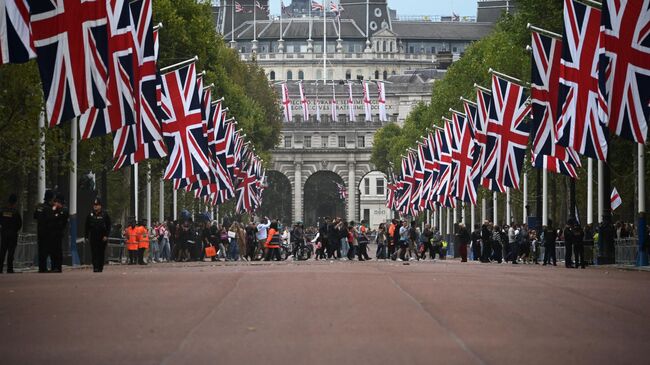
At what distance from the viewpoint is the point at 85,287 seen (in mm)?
27203

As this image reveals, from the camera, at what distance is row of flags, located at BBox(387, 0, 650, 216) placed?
36.4 m

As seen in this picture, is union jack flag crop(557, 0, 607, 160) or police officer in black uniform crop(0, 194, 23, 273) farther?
union jack flag crop(557, 0, 607, 160)

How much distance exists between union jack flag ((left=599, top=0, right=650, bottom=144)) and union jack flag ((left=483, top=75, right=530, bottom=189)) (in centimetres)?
2010

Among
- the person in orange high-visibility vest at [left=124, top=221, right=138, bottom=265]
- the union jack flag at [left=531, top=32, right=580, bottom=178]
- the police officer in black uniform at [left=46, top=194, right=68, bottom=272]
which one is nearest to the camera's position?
the police officer in black uniform at [left=46, top=194, right=68, bottom=272]

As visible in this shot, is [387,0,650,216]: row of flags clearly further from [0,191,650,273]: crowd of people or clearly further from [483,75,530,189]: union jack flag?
[0,191,650,273]: crowd of people

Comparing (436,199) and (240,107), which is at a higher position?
(240,107)

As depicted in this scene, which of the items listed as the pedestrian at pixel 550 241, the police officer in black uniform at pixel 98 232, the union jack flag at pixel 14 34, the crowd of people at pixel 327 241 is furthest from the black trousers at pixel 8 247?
the pedestrian at pixel 550 241

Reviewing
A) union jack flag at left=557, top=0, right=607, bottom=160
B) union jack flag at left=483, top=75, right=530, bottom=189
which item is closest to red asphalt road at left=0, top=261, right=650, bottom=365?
union jack flag at left=557, top=0, right=607, bottom=160

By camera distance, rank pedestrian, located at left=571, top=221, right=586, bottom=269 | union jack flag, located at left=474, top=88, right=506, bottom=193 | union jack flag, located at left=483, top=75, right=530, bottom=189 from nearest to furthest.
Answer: pedestrian, located at left=571, top=221, right=586, bottom=269
union jack flag, located at left=483, top=75, right=530, bottom=189
union jack flag, located at left=474, top=88, right=506, bottom=193

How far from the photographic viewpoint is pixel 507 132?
57.6 meters

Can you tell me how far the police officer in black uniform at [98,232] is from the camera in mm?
39000

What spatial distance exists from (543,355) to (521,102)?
138ft

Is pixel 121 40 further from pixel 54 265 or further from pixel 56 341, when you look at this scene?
pixel 56 341

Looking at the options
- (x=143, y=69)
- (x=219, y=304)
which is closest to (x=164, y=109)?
(x=143, y=69)
